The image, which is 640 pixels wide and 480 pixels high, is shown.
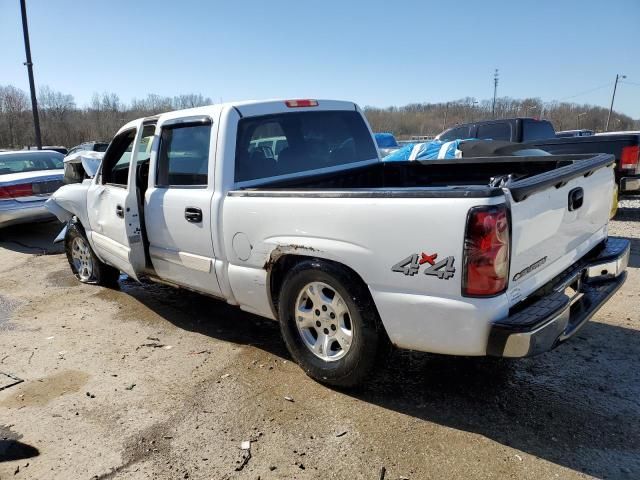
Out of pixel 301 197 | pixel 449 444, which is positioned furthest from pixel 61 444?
pixel 449 444

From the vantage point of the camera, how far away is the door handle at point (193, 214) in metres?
3.73

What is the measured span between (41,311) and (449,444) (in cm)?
460

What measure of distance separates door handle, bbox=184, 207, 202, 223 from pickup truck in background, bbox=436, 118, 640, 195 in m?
5.53

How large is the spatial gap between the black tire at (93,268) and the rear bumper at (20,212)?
Answer: 2.90 m

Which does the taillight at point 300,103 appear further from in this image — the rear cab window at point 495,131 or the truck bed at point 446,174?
the rear cab window at point 495,131

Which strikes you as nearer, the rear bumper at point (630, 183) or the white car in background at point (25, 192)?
the rear bumper at point (630, 183)

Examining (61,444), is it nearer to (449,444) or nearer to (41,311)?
(449,444)

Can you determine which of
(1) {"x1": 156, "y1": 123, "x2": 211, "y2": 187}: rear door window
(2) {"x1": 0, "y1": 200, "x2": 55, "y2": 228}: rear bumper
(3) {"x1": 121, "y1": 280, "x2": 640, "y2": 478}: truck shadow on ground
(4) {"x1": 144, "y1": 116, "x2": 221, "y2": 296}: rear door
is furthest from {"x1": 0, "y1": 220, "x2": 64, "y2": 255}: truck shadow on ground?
(3) {"x1": 121, "y1": 280, "x2": 640, "y2": 478}: truck shadow on ground

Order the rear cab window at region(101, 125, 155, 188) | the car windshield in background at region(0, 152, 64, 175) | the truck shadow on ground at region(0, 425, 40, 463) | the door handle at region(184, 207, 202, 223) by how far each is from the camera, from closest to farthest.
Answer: the truck shadow on ground at region(0, 425, 40, 463) → the door handle at region(184, 207, 202, 223) → the rear cab window at region(101, 125, 155, 188) → the car windshield in background at region(0, 152, 64, 175)

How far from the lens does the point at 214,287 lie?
3855 mm

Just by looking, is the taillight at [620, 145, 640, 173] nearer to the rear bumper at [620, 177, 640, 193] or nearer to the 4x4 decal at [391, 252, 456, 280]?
the rear bumper at [620, 177, 640, 193]

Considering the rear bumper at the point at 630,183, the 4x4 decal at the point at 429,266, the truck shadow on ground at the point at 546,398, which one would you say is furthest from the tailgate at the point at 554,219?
the rear bumper at the point at 630,183

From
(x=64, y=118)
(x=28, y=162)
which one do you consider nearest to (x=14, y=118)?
(x=64, y=118)

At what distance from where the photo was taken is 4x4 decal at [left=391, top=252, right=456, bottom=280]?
243 cm
